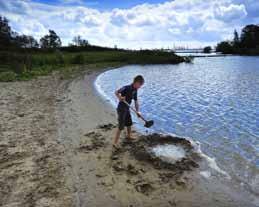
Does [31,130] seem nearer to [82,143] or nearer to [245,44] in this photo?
[82,143]

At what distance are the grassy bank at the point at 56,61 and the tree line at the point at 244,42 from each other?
54.3 m

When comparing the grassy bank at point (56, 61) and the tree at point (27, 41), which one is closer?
the grassy bank at point (56, 61)

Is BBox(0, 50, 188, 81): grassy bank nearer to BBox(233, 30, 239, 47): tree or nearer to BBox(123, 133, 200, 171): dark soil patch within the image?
BBox(123, 133, 200, 171): dark soil patch

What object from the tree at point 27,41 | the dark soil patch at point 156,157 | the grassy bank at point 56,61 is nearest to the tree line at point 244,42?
the grassy bank at point 56,61

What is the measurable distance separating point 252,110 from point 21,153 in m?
10.6

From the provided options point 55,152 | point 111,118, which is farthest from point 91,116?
point 55,152

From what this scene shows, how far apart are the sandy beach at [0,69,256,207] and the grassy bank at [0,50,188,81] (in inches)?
679

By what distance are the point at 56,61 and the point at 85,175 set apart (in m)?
41.6

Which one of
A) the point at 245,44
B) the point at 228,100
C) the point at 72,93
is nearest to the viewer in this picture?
the point at 228,100

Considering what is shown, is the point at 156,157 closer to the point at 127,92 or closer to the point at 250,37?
the point at 127,92

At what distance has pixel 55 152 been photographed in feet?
25.5

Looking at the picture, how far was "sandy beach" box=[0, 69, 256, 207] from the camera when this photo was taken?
5.45m

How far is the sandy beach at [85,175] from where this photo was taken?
545 centimetres

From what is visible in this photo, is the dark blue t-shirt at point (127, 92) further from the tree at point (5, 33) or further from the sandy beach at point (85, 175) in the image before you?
the tree at point (5, 33)
